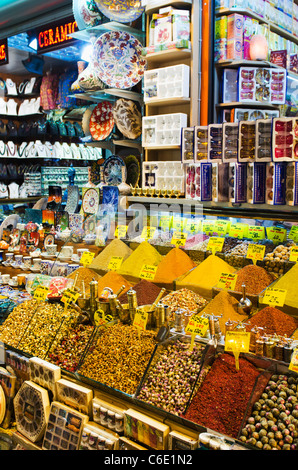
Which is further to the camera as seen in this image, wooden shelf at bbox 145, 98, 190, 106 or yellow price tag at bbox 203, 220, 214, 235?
wooden shelf at bbox 145, 98, 190, 106

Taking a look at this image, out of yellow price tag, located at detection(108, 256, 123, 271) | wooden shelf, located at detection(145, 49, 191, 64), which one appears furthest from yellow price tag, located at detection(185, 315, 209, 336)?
wooden shelf, located at detection(145, 49, 191, 64)

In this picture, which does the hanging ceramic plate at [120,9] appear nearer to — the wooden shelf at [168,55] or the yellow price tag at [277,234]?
the wooden shelf at [168,55]

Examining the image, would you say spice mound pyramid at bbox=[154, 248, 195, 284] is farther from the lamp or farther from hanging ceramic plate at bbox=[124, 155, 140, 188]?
the lamp

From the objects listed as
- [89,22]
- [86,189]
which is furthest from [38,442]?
[89,22]

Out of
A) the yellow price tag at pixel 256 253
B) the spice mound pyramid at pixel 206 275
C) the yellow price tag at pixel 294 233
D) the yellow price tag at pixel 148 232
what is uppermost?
the yellow price tag at pixel 294 233

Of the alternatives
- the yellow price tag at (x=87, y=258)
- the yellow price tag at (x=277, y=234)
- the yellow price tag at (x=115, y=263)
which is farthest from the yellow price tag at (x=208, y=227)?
the yellow price tag at (x=87, y=258)

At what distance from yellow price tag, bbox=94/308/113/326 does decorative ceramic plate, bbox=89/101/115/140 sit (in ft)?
8.06

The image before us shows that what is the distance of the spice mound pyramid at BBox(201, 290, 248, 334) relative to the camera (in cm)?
190

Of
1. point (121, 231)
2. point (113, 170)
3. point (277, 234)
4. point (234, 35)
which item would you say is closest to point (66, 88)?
point (113, 170)

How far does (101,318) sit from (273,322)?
2.52ft

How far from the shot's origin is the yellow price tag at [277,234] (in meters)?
2.54

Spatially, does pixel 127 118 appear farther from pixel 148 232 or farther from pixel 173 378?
pixel 173 378

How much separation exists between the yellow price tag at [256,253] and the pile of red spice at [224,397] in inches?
33.1

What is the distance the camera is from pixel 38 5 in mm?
4801
